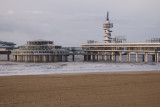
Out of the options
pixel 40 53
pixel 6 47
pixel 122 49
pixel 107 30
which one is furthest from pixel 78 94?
pixel 6 47

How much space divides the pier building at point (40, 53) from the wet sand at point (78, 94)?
43939 mm

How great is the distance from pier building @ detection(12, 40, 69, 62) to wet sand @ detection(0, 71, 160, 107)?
43.9 metres

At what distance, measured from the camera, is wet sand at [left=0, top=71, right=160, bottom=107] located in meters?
17.2

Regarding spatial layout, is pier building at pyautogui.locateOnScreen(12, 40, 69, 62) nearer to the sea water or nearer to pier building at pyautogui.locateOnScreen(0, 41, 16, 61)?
pier building at pyautogui.locateOnScreen(0, 41, 16, 61)

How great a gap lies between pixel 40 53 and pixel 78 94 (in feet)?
164

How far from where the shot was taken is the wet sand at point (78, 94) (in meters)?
17.2

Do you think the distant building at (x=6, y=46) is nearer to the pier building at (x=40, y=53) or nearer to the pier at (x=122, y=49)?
the pier building at (x=40, y=53)

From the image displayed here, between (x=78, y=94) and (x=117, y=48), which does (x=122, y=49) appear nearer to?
(x=117, y=48)

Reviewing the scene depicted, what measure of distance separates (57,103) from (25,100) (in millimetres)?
2486

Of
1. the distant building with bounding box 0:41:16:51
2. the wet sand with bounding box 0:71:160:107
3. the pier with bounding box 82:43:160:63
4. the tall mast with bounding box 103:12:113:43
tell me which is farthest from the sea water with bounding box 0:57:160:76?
the distant building with bounding box 0:41:16:51

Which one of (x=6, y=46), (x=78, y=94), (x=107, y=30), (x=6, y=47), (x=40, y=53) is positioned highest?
(x=107, y=30)

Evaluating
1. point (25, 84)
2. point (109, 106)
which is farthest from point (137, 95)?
point (25, 84)

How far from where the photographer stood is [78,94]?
19797 millimetres

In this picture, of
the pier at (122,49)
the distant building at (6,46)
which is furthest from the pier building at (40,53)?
the distant building at (6,46)
